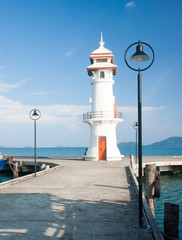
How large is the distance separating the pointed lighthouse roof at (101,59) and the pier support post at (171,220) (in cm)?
2119

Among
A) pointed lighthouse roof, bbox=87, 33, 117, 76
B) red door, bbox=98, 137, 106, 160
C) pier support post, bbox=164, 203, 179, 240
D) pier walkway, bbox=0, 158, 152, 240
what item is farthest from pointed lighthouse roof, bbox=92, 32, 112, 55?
pier support post, bbox=164, 203, 179, 240

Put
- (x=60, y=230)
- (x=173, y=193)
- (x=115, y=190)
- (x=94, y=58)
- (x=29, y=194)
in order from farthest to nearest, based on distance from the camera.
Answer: (x=94, y=58), (x=173, y=193), (x=115, y=190), (x=29, y=194), (x=60, y=230)

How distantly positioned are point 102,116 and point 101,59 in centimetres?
712

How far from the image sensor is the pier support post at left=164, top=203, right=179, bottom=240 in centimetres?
628

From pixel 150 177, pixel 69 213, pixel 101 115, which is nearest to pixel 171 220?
pixel 69 213

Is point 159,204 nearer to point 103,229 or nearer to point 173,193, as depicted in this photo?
point 173,193

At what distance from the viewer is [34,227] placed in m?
5.77

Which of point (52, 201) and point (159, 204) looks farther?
point (159, 204)

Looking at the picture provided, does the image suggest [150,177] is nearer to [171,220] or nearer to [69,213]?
[171,220]

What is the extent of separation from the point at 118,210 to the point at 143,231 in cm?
158

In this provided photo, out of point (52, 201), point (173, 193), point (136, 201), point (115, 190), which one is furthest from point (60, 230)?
point (173, 193)

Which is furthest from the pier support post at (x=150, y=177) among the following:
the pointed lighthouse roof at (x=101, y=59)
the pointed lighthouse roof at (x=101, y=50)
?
the pointed lighthouse roof at (x=101, y=50)

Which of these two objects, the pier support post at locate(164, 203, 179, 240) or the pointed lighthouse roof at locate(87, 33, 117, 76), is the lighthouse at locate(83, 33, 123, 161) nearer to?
the pointed lighthouse roof at locate(87, 33, 117, 76)

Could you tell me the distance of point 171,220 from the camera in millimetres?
6332
